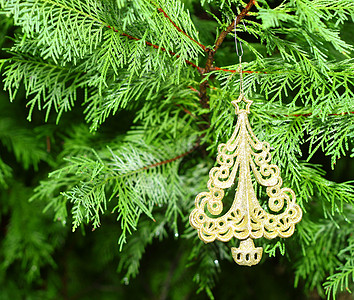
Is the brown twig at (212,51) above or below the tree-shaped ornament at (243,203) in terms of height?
above

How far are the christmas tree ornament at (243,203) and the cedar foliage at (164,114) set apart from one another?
5 centimetres

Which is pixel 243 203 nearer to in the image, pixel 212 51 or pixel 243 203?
pixel 243 203

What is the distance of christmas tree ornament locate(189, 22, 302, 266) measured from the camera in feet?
2.27

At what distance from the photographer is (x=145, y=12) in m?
0.61

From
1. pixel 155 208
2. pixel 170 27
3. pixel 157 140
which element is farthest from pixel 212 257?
pixel 170 27

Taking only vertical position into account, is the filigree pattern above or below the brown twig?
below

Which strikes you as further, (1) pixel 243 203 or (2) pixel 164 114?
→ (2) pixel 164 114

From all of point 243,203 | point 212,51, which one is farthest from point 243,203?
point 212,51

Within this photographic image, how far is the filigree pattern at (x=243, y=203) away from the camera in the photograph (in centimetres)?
69

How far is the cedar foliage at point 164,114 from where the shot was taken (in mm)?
679

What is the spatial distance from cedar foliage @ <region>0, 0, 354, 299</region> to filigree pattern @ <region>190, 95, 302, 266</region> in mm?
47

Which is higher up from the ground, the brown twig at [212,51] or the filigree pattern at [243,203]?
the brown twig at [212,51]

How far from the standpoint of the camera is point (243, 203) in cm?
70

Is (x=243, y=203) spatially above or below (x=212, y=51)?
below
